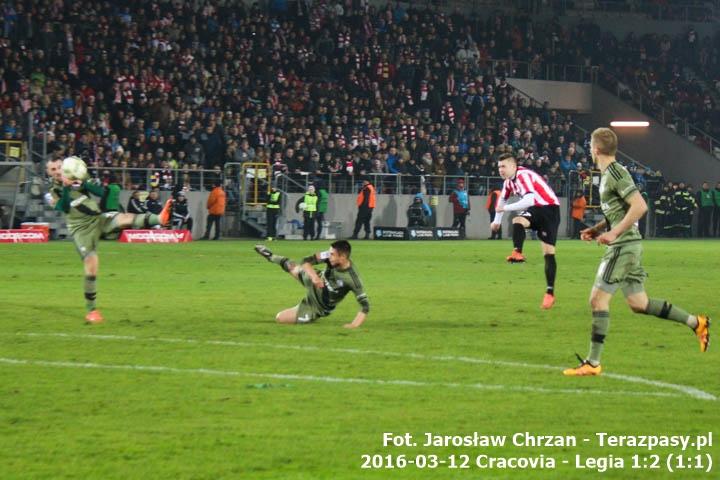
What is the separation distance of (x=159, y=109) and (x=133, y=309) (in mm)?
26341

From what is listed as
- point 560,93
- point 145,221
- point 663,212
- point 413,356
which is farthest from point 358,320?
point 560,93

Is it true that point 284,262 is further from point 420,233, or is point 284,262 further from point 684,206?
point 684,206

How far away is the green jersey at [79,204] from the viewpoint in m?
15.9

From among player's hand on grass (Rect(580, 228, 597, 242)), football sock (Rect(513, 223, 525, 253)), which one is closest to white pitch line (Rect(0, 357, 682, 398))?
player's hand on grass (Rect(580, 228, 597, 242))

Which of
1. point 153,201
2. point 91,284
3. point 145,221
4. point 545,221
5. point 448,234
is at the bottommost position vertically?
point 448,234

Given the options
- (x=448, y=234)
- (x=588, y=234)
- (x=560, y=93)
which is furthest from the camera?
(x=560, y=93)

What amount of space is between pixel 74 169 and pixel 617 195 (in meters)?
6.85

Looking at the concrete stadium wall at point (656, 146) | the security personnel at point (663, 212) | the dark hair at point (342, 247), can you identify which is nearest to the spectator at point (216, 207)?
the security personnel at point (663, 212)

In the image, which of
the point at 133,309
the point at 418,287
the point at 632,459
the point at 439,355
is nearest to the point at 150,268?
the point at 418,287

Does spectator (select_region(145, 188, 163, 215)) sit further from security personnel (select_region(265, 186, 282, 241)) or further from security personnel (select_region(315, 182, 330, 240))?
security personnel (select_region(315, 182, 330, 240))

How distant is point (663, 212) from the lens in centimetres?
5738

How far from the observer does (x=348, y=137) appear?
50.0 metres

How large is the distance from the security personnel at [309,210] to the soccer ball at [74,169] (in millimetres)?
29546

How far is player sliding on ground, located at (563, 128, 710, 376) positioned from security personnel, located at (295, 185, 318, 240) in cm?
3365
